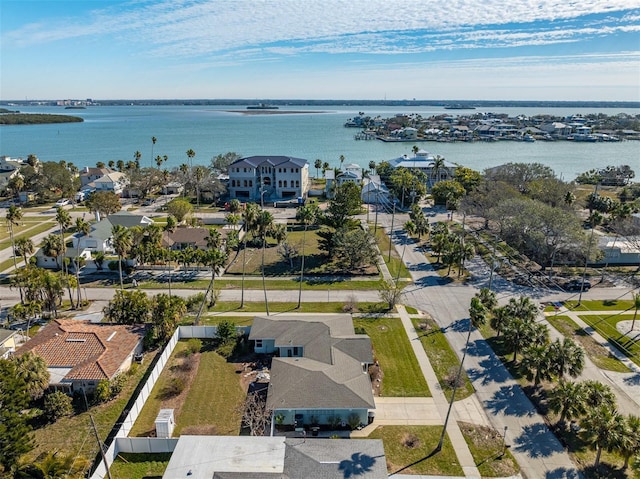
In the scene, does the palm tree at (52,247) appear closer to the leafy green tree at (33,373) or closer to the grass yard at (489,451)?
the leafy green tree at (33,373)

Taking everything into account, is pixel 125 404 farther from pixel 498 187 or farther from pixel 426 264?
pixel 498 187

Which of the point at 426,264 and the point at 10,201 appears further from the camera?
the point at 10,201

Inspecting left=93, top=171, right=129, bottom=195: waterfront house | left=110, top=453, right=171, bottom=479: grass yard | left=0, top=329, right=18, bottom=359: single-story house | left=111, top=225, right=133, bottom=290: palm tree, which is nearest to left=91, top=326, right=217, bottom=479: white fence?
left=110, top=453, right=171, bottom=479: grass yard

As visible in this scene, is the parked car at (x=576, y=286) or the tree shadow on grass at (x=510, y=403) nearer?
the tree shadow on grass at (x=510, y=403)

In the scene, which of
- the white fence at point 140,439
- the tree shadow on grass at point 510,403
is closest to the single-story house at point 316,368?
the white fence at point 140,439

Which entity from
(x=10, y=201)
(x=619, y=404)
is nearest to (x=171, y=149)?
(x=10, y=201)

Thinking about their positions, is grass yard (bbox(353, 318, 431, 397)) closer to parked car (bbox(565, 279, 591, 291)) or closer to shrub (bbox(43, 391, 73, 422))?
parked car (bbox(565, 279, 591, 291))
